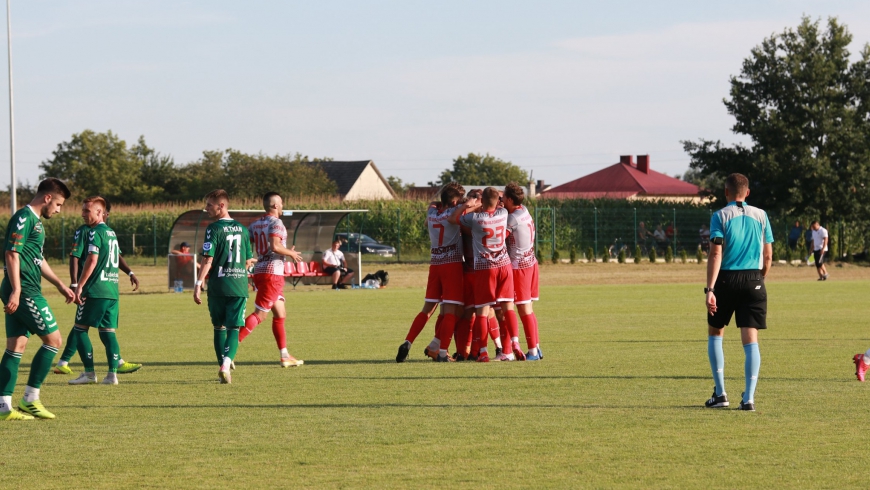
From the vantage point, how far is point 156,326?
18.4 m

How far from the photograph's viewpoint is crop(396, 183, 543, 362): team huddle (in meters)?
12.3

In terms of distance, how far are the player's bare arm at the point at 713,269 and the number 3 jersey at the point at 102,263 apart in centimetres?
581

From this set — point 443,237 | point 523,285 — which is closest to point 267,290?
point 443,237

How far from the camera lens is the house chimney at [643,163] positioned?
10456cm

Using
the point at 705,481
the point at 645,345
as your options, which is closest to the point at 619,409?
the point at 705,481

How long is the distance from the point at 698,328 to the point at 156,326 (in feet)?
29.7

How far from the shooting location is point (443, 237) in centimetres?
1251

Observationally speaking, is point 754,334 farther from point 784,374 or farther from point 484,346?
point 484,346

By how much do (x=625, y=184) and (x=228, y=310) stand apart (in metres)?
93.7

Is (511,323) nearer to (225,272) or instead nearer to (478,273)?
(478,273)

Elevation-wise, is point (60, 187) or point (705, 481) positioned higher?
point (60, 187)

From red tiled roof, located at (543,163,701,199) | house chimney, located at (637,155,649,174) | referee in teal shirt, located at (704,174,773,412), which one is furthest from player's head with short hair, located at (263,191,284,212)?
house chimney, located at (637,155,649,174)

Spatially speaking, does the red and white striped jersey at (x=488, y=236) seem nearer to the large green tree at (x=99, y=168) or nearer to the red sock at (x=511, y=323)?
the red sock at (x=511, y=323)

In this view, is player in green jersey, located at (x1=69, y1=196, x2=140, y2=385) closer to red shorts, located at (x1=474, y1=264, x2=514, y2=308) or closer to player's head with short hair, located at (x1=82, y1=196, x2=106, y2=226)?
player's head with short hair, located at (x1=82, y1=196, x2=106, y2=226)
